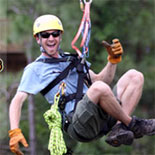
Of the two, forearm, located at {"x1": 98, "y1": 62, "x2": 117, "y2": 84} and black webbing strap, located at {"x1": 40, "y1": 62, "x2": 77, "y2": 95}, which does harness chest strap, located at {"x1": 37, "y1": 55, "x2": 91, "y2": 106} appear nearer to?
black webbing strap, located at {"x1": 40, "y1": 62, "x2": 77, "y2": 95}

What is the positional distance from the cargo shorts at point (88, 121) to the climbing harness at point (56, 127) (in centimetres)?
15

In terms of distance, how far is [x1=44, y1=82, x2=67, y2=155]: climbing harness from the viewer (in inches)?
172

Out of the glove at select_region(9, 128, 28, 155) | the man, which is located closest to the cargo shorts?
the man

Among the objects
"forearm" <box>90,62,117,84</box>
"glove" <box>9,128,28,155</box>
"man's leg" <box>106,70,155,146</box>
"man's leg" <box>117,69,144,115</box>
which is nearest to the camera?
"glove" <box>9,128,28,155</box>

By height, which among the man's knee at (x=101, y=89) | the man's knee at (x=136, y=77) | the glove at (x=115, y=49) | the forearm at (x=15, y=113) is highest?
the glove at (x=115, y=49)

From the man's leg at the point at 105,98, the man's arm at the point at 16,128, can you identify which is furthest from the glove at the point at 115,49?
the man's arm at the point at 16,128

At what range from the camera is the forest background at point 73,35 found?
913cm

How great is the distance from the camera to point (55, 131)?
14.5 feet

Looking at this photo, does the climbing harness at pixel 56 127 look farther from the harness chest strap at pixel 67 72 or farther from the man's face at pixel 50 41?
the man's face at pixel 50 41

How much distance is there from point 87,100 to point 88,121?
8.0 inches

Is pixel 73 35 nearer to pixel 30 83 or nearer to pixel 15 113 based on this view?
pixel 30 83

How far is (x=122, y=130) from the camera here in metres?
4.48

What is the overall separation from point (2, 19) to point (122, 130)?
6.10 meters

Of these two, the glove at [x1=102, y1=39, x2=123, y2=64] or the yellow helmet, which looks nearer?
the yellow helmet
